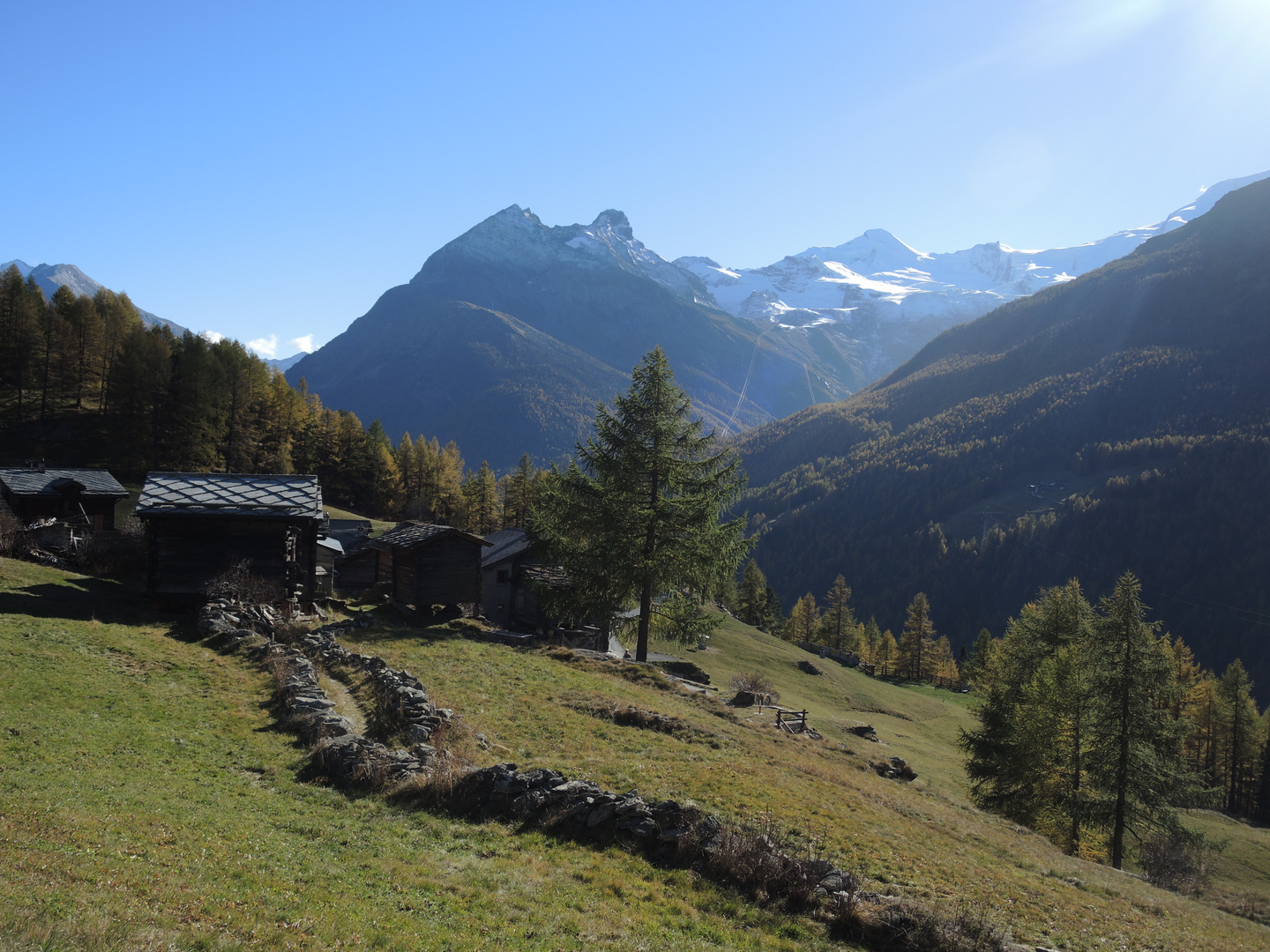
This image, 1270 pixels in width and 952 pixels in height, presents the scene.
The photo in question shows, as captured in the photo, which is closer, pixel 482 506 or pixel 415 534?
pixel 415 534

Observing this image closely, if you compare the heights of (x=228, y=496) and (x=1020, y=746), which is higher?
(x=228, y=496)

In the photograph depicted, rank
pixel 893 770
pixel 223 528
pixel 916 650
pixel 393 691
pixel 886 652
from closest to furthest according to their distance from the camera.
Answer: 1. pixel 393 691
2. pixel 893 770
3. pixel 223 528
4. pixel 916 650
5. pixel 886 652

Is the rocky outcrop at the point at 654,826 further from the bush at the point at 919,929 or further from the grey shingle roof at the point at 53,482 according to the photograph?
the grey shingle roof at the point at 53,482

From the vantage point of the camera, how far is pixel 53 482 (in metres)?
45.6

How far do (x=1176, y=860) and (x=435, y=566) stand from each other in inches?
1763

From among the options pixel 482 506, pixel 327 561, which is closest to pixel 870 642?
pixel 482 506

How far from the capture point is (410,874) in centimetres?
974

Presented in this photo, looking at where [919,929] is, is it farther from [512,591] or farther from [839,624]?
[839,624]

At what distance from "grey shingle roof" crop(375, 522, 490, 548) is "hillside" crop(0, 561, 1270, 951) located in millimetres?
15302

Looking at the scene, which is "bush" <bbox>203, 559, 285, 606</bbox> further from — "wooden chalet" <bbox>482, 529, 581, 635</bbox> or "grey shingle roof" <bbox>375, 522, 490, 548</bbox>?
"wooden chalet" <bbox>482, 529, 581, 635</bbox>

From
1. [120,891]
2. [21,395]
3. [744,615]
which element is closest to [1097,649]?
[120,891]

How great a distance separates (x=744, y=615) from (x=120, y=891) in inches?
3890

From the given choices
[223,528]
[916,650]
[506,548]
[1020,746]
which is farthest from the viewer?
[916,650]

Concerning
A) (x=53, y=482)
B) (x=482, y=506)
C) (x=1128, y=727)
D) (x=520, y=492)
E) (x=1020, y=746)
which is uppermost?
(x=53, y=482)
